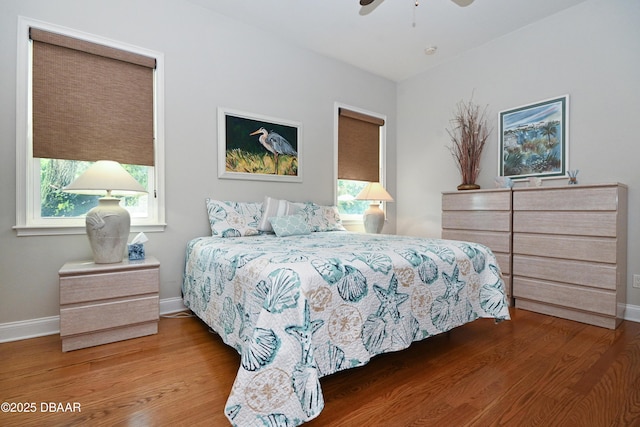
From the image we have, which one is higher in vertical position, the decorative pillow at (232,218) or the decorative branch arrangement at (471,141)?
the decorative branch arrangement at (471,141)

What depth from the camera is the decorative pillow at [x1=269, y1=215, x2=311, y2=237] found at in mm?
2778

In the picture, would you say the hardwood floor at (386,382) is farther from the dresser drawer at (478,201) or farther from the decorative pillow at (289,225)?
the dresser drawer at (478,201)

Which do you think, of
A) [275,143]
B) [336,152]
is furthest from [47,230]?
[336,152]

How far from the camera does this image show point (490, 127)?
354cm

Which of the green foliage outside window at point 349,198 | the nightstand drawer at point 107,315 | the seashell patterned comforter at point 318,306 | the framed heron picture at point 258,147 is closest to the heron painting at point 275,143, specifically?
the framed heron picture at point 258,147

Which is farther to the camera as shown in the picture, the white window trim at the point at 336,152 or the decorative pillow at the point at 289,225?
the white window trim at the point at 336,152

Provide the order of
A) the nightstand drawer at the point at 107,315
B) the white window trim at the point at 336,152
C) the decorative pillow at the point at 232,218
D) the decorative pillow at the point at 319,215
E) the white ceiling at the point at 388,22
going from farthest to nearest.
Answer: the white window trim at the point at 336,152
the decorative pillow at the point at 319,215
the white ceiling at the point at 388,22
the decorative pillow at the point at 232,218
the nightstand drawer at the point at 107,315

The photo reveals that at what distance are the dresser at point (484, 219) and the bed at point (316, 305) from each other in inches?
38.7

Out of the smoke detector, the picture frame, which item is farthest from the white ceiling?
the picture frame

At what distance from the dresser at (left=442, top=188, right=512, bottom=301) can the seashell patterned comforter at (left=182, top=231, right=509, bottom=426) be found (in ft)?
3.25

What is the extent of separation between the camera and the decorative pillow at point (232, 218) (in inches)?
107

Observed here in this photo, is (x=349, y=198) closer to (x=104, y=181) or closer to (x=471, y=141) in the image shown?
(x=471, y=141)

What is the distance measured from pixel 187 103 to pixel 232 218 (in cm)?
113

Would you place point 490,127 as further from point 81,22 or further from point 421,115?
point 81,22
